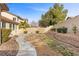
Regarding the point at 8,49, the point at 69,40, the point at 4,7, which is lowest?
the point at 8,49

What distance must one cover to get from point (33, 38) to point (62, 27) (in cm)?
52

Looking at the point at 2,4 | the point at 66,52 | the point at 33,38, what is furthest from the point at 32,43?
the point at 2,4

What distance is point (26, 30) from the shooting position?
360cm

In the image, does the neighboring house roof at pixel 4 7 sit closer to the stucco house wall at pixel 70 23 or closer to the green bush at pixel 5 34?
the green bush at pixel 5 34

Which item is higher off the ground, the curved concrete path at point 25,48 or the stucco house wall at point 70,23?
the stucco house wall at point 70,23

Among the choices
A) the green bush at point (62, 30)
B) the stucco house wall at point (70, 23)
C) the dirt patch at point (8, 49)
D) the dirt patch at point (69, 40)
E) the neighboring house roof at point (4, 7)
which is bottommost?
the dirt patch at point (8, 49)

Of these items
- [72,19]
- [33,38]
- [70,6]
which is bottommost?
[33,38]

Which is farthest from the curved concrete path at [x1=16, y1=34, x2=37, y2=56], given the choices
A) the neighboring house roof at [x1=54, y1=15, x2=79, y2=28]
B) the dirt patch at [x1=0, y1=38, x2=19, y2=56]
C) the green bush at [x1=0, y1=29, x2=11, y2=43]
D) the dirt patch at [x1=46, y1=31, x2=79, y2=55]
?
the neighboring house roof at [x1=54, y1=15, x2=79, y2=28]

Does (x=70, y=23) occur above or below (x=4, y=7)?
below

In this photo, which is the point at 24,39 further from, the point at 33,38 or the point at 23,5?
the point at 23,5

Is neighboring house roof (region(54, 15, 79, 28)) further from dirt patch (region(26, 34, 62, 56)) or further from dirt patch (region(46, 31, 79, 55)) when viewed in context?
dirt patch (region(26, 34, 62, 56))

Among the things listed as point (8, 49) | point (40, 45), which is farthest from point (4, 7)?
point (40, 45)

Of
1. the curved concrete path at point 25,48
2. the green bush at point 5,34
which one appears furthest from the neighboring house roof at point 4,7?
the curved concrete path at point 25,48

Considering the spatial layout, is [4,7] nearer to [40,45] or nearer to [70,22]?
[40,45]
